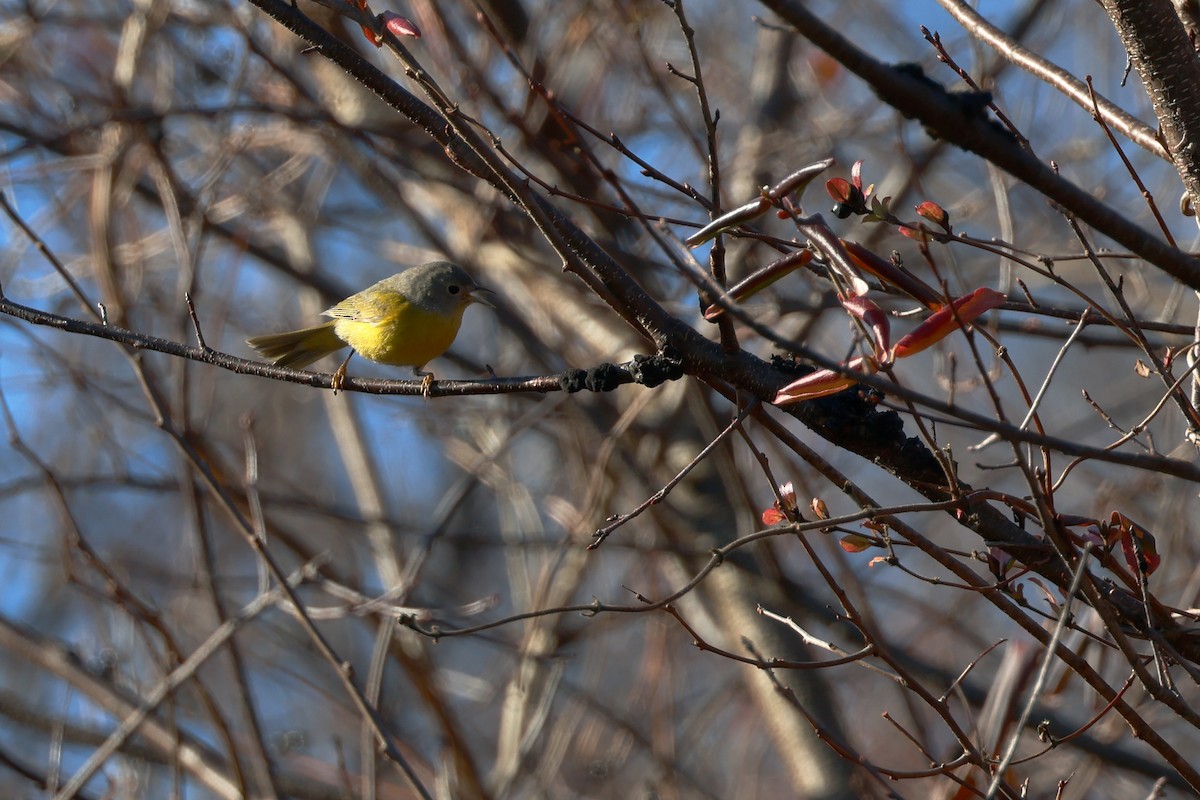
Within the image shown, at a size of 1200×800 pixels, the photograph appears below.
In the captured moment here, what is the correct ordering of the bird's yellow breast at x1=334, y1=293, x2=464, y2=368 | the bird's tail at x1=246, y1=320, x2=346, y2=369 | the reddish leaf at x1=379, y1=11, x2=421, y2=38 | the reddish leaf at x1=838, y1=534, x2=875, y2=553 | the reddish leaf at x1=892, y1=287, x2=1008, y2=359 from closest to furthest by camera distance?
1. the reddish leaf at x1=892, y1=287, x2=1008, y2=359
2. the reddish leaf at x1=838, y1=534, x2=875, y2=553
3. the reddish leaf at x1=379, y1=11, x2=421, y2=38
4. the bird's yellow breast at x1=334, y1=293, x2=464, y2=368
5. the bird's tail at x1=246, y1=320, x2=346, y2=369

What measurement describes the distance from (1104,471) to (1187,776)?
22.3 feet

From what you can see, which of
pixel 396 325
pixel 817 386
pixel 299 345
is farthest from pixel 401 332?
pixel 817 386

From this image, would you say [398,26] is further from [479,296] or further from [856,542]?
[479,296]

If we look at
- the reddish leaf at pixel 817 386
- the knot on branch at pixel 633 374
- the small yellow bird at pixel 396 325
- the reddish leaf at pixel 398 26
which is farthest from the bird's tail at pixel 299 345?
the reddish leaf at pixel 817 386

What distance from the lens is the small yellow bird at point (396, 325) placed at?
14.5 ft

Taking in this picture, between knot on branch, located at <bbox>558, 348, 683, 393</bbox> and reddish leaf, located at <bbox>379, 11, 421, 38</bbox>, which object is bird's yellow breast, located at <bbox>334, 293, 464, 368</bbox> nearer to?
reddish leaf, located at <bbox>379, 11, 421, 38</bbox>

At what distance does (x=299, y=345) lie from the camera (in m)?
4.68

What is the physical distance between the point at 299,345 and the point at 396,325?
56 cm

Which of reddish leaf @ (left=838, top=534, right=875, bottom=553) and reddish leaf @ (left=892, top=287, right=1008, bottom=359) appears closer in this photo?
reddish leaf @ (left=892, top=287, right=1008, bottom=359)

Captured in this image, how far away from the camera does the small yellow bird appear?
14.5ft

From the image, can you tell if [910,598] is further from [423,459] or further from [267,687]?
[267,687]

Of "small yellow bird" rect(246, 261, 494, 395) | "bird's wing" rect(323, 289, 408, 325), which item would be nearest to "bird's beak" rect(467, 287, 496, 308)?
"small yellow bird" rect(246, 261, 494, 395)

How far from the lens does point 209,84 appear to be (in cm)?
666

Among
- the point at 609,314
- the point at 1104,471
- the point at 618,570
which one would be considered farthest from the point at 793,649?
the point at 1104,471
